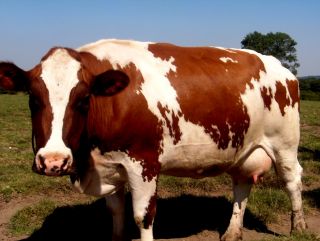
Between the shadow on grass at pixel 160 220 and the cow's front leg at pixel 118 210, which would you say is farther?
the shadow on grass at pixel 160 220

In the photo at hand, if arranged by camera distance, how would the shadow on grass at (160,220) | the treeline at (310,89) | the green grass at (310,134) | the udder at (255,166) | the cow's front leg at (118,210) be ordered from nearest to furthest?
1. the cow's front leg at (118,210)
2. the udder at (255,166)
3. the shadow on grass at (160,220)
4. the green grass at (310,134)
5. the treeline at (310,89)

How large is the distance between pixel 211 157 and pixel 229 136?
12.0 inches

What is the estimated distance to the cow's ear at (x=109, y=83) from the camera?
14.3ft

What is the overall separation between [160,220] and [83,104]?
3213 mm

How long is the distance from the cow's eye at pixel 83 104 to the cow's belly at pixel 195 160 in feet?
3.36

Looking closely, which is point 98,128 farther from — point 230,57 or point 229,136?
point 230,57

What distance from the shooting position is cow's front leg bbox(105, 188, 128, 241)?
5809mm

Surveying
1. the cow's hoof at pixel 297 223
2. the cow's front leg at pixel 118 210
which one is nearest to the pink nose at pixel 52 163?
the cow's front leg at pixel 118 210

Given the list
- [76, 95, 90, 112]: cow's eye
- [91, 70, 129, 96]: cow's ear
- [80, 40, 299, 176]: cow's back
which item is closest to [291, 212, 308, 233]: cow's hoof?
[80, 40, 299, 176]: cow's back

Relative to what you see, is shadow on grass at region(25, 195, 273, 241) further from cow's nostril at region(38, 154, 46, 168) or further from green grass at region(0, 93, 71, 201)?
cow's nostril at region(38, 154, 46, 168)

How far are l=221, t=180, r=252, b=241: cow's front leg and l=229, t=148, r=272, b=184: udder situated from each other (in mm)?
227

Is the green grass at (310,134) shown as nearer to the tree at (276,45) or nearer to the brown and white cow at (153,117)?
the brown and white cow at (153,117)

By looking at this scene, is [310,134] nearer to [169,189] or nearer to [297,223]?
[169,189]

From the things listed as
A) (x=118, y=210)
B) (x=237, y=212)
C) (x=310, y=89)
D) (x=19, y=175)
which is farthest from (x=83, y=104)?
(x=310, y=89)
